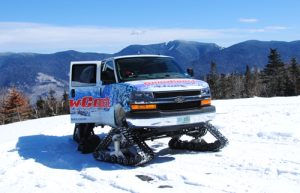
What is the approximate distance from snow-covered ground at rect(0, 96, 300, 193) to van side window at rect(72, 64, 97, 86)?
5.94ft

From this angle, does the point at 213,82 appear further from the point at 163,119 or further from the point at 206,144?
the point at 163,119

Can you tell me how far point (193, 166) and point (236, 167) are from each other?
2.80 feet

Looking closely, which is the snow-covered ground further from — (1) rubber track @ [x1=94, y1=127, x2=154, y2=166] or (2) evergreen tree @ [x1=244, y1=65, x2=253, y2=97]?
(2) evergreen tree @ [x1=244, y1=65, x2=253, y2=97]

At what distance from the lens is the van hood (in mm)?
8852

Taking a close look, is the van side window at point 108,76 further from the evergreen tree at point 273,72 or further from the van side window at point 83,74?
the evergreen tree at point 273,72

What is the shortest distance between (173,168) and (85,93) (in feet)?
12.8

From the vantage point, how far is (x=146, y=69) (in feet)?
33.3

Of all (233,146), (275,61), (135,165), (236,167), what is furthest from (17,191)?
(275,61)

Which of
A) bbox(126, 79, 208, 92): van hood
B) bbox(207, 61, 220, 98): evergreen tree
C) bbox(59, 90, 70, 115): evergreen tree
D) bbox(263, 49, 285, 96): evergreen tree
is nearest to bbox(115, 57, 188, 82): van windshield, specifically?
bbox(126, 79, 208, 92): van hood

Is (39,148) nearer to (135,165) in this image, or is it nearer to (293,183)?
(135,165)

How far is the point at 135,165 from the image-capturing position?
873 cm

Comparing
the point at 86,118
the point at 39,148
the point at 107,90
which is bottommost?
the point at 39,148

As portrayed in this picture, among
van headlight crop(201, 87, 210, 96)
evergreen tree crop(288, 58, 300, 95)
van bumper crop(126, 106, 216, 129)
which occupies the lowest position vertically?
evergreen tree crop(288, 58, 300, 95)

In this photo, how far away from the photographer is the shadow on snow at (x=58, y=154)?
9.30 metres
